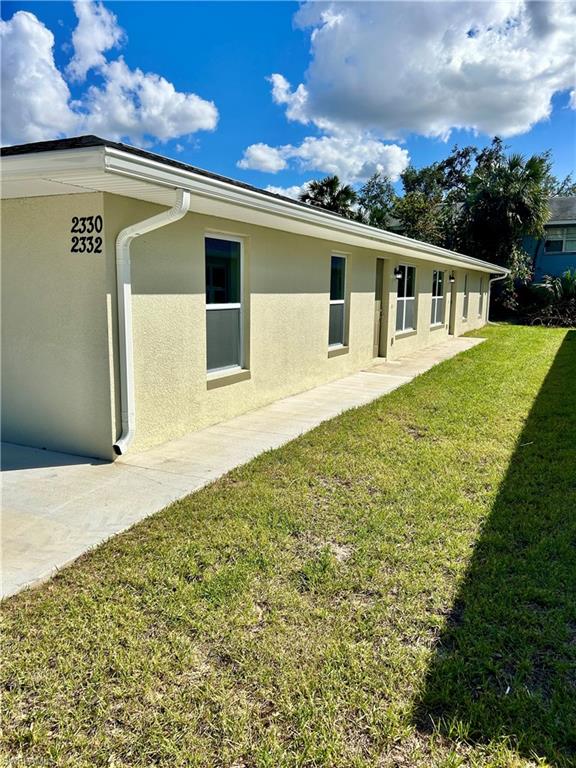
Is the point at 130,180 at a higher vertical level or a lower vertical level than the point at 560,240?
lower

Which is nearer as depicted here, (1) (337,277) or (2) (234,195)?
(2) (234,195)

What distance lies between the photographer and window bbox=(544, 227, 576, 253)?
26734mm

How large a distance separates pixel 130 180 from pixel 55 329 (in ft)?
6.36

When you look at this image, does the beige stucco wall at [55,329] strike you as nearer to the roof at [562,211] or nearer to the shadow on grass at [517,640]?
the shadow on grass at [517,640]

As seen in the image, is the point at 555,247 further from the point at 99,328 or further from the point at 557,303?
the point at 99,328

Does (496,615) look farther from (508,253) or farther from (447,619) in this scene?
(508,253)

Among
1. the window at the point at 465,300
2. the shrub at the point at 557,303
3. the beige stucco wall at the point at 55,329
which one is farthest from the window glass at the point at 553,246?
the beige stucco wall at the point at 55,329

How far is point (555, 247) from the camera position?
27.2 m

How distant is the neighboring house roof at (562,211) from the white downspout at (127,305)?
2692 cm

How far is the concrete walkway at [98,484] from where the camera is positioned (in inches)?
137

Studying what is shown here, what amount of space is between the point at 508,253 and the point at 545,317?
3527 mm

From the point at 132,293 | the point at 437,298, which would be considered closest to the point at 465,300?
the point at 437,298

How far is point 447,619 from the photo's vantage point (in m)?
2.82

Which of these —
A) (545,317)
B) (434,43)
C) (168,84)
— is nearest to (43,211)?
(434,43)
